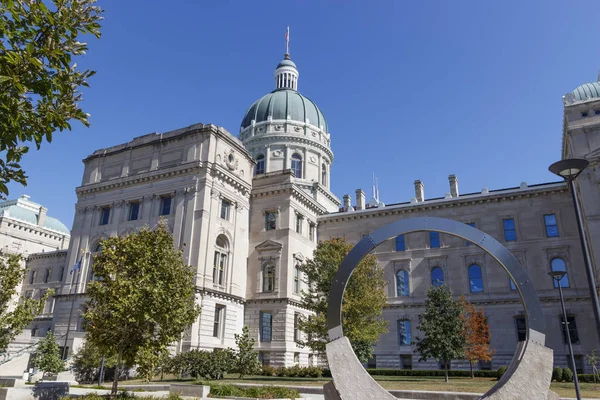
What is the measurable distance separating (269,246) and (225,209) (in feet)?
18.4

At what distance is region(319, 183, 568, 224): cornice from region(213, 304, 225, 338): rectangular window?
1728 centimetres

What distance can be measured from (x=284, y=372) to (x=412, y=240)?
20418 mm

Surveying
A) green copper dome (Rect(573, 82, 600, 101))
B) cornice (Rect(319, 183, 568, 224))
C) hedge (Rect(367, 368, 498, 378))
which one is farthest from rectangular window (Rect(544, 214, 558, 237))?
hedge (Rect(367, 368, 498, 378))

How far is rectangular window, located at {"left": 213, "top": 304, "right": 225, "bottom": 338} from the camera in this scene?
38500mm

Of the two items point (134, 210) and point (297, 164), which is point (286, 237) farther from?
point (297, 164)

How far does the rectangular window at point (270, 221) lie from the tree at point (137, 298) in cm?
2556

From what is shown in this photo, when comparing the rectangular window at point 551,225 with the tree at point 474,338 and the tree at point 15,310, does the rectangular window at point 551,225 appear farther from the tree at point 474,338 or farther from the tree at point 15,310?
the tree at point 15,310

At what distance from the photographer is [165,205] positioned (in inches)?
1650

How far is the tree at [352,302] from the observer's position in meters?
32.3

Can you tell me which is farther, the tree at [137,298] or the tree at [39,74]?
the tree at [137,298]

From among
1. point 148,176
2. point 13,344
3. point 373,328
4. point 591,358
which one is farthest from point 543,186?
point 13,344

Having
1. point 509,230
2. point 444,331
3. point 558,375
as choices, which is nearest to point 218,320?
point 444,331

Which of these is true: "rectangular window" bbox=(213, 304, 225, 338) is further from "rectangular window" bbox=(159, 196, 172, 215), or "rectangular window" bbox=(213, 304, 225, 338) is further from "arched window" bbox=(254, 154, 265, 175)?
"arched window" bbox=(254, 154, 265, 175)

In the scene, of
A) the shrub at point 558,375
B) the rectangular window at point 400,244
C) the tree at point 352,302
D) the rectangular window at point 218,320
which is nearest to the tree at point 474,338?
the shrub at point 558,375
